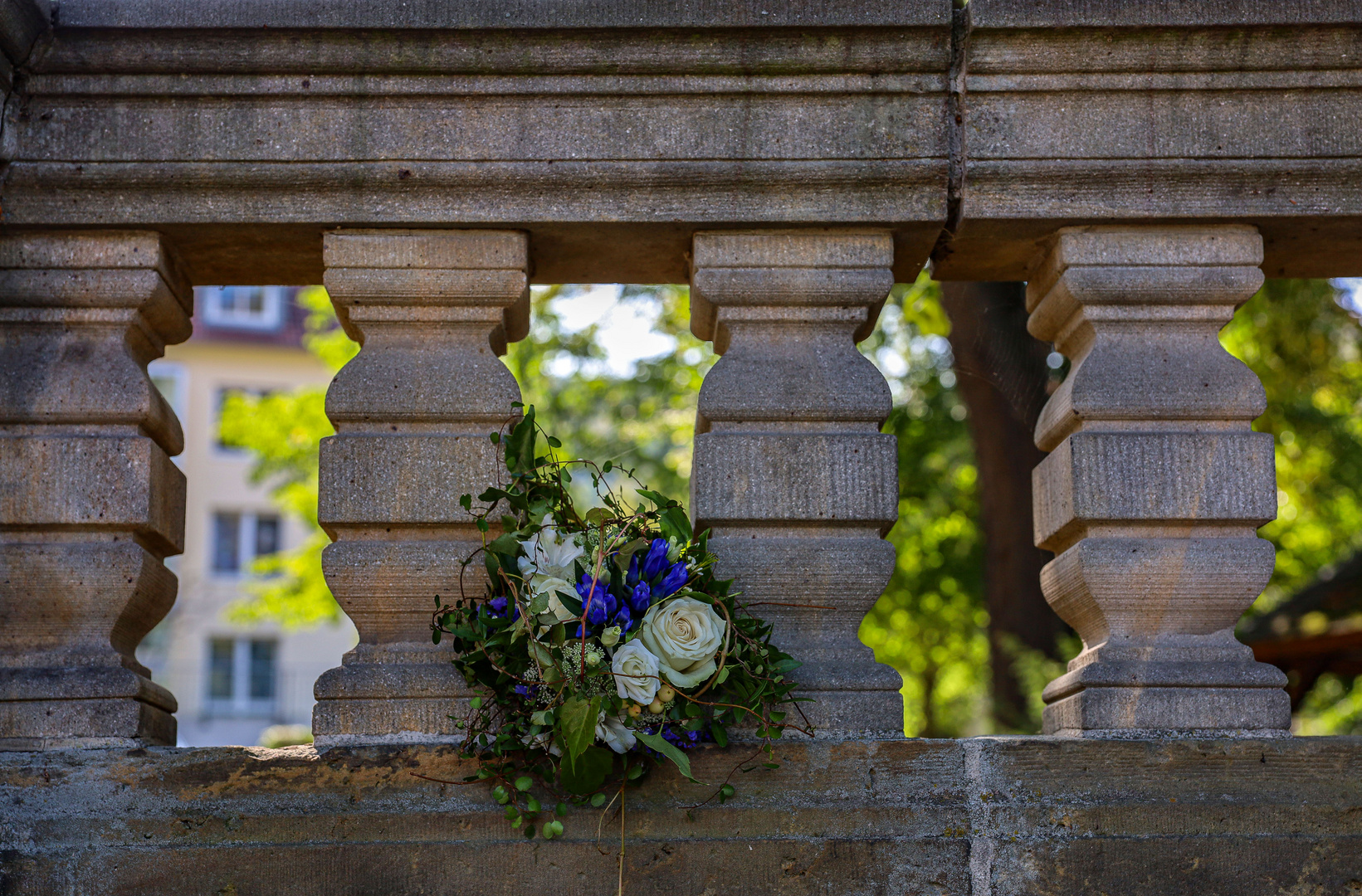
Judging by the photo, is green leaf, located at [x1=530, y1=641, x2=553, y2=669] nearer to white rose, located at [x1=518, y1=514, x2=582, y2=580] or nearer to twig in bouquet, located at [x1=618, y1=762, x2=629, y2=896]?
white rose, located at [x1=518, y1=514, x2=582, y2=580]

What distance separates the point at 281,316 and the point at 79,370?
22.4 m

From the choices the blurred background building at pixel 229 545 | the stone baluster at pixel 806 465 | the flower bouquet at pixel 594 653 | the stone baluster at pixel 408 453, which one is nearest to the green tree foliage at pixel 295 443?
the stone baluster at pixel 408 453

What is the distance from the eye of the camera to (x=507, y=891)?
2564mm

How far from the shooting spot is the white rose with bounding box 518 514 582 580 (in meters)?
2.59

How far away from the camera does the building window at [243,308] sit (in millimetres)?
23938

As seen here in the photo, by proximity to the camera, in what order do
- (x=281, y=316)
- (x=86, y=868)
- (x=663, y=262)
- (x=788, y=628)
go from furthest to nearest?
(x=281, y=316) < (x=663, y=262) < (x=788, y=628) < (x=86, y=868)

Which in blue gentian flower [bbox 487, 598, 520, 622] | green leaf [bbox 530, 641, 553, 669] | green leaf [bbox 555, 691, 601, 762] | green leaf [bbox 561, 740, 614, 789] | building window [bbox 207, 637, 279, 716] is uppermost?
blue gentian flower [bbox 487, 598, 520, 622]

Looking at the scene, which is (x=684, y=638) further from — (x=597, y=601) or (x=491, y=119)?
(x=491, y=119)

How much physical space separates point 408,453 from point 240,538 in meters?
→ 22.9

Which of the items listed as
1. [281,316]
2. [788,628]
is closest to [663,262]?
[788,628]

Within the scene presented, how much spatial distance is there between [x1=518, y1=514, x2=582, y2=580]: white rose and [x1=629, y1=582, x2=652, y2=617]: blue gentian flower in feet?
0.45

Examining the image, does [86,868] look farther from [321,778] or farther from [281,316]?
[281,316]

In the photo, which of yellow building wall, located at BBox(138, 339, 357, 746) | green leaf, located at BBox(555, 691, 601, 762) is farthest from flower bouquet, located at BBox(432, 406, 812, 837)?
yellow building wall, located at BBox(138, 339, 357, 746)

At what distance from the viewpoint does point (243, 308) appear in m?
24.5
